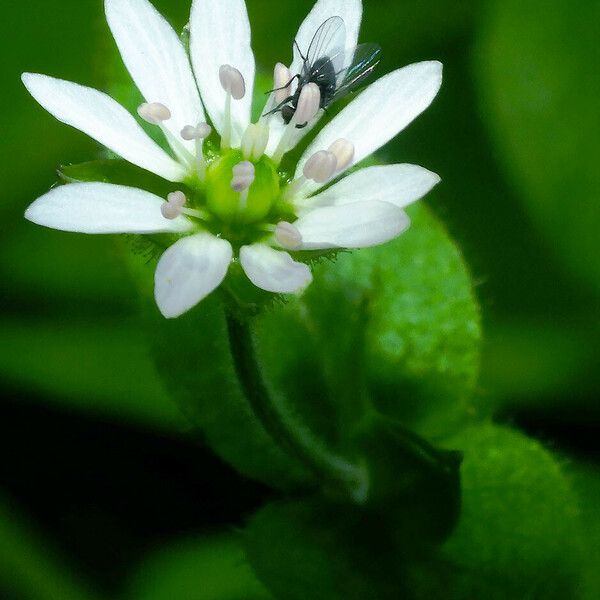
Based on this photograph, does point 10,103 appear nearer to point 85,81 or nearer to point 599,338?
point 85,81

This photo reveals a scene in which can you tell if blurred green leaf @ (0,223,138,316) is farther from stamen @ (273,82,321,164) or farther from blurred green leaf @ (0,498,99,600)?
stamen @ (273,82,321,164)

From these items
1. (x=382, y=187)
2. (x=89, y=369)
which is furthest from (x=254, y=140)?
(x=89, y=369)

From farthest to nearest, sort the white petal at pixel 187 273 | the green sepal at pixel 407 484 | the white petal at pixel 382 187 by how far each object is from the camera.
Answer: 1. the green sepal at pixel 407 484
2. the white petal at pixel 382 187
3. the white petal at pixel 187 273

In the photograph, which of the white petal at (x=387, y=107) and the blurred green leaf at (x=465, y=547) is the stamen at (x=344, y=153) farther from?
the blurred green leaf at (x=465, y=547)

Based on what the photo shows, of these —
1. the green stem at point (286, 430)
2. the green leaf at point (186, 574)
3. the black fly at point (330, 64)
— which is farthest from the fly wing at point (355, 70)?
the green leaf at point (186, 574)

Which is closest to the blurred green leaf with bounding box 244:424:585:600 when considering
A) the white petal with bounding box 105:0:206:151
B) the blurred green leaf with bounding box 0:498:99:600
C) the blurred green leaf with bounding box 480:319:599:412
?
the blurred green leaf with bounding box 480:319:599:412

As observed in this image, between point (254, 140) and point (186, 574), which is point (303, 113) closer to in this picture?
point (254, 140)
